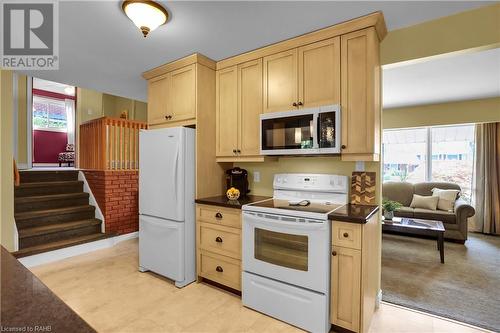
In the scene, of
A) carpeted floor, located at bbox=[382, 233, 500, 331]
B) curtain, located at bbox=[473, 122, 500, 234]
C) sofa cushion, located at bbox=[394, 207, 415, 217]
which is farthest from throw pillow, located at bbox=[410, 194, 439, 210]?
curtain, located at bbox=[473, 122, 500, 234]

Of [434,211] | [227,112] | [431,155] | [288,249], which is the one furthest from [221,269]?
[431,155]

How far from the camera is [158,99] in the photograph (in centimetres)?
316

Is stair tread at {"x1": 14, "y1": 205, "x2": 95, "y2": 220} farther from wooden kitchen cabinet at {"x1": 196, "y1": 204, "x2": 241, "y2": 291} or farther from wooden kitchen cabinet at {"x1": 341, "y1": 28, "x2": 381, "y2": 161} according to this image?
wooden kitchen cabinet at {"x1": 341, "y1": 28, "x2": 381, "y2": 161}

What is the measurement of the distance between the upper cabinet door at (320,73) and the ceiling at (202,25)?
0.56ft

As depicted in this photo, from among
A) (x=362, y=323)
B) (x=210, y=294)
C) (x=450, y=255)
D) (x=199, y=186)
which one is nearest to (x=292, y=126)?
(x=199, y=186)

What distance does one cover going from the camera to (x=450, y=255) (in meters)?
3.65

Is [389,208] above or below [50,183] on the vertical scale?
below

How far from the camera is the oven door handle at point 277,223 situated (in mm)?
1909

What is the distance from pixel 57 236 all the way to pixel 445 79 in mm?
6055

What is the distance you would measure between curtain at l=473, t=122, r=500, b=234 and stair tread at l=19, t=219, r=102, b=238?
6.92 metres

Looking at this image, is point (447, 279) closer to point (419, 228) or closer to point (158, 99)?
point (419, 228)

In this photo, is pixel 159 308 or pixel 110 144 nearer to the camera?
pixel 159 308

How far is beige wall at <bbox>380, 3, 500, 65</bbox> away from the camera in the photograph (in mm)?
1916

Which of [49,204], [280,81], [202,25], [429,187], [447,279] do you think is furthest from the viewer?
[429,187]
